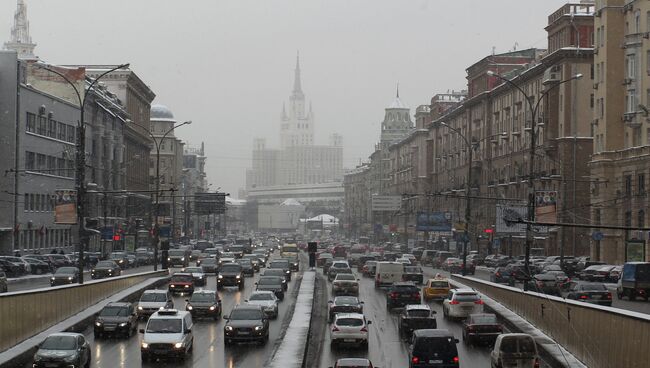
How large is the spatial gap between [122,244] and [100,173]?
29.2 ft

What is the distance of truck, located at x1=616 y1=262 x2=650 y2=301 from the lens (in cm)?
5438

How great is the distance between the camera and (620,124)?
268 feet

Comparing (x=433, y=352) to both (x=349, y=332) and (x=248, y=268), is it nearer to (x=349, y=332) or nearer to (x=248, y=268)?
(x=349, y=332)

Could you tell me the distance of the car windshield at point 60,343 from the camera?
30.0 m

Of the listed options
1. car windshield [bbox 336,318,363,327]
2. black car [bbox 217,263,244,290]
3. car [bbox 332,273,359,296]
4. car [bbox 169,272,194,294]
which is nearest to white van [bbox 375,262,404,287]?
car [bbox 332,273,359,296]

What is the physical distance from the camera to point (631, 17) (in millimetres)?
79500

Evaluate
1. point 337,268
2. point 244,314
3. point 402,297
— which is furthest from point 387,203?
point 244,314

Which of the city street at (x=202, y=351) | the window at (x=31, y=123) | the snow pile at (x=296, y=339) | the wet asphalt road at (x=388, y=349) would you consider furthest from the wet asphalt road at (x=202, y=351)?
the window at (x=31, y=123)

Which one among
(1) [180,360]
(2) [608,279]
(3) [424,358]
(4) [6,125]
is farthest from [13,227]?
(3) [424,358]

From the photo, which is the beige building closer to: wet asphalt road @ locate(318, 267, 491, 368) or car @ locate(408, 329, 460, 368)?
wet asphalt road @ locate(318, 267, 491, 368)

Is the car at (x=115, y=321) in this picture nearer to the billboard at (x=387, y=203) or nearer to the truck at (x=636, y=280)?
the truck at (x=636, y=280)

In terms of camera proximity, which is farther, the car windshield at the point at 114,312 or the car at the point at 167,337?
the car windshield at the point at 114,312

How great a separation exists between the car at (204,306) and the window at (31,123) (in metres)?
51.0

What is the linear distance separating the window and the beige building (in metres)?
51.0
